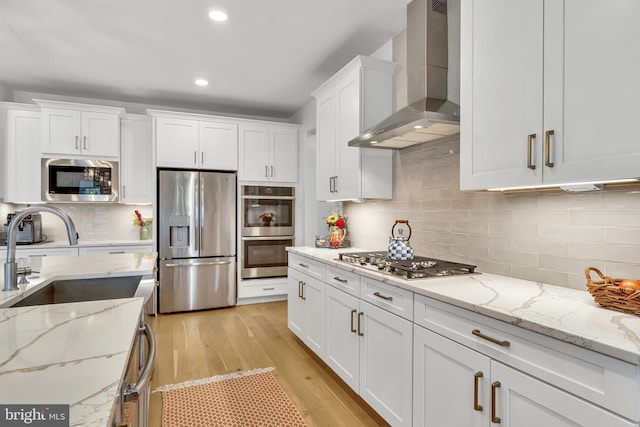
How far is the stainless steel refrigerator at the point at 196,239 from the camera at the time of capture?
4.30 meters

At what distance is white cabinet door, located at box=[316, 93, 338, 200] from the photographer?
328 centimetres

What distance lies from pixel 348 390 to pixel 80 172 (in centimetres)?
377

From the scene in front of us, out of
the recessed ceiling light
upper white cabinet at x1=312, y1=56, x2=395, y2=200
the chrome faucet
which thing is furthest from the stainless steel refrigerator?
the chrome faucet

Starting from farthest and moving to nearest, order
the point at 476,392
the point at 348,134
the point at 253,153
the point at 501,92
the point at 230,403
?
the point at 253,153 < the point at 348,134 < the point at 230,403 < the point at 501,92 < the point at 476,392

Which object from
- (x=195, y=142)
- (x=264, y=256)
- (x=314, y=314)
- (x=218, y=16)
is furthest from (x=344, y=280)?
(x=195, y=142)

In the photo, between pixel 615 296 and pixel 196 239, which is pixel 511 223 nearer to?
pixel 615 296

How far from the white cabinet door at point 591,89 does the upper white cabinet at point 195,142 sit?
149 inches

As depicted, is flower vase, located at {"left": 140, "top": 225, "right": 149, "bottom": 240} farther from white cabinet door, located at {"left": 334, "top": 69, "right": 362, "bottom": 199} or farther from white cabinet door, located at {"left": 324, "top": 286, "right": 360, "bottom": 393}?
white cabinet door, located at {"left": 324, "top": 286, "right": 360, "bottom": 393}

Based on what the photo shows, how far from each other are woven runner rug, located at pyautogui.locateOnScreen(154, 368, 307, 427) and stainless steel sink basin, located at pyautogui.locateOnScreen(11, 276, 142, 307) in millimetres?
808

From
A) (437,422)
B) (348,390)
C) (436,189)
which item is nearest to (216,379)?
(348,390)

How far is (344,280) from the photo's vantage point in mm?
2451

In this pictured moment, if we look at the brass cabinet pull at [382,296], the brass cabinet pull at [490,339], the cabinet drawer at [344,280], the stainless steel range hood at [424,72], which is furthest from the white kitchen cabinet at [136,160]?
the brass cabinet pull at [490,339]

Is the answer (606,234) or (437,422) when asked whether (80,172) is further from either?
(606,234)

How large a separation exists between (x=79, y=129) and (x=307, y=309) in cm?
333
